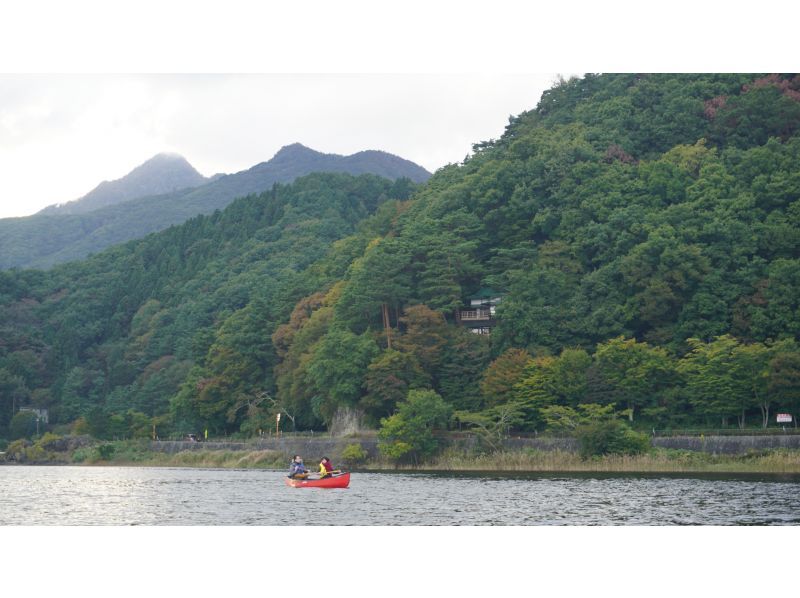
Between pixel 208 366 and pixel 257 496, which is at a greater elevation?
pixel 208 366

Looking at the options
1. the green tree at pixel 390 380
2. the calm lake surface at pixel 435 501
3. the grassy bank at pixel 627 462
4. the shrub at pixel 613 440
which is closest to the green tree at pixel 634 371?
the shrub at pixel 613 440

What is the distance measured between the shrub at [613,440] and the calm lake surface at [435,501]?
518 centimetres

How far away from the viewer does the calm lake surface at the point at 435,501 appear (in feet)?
129

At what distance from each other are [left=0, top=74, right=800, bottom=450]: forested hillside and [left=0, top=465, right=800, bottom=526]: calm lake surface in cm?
1461

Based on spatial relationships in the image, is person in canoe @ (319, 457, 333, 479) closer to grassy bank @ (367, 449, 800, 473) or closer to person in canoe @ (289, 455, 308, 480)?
person in canoe @ (289, 455, 308, 480)

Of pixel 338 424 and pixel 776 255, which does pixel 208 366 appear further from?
pixel 776 255

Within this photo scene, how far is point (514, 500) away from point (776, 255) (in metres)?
47.3

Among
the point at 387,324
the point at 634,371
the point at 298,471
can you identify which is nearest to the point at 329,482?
the point at 298,471

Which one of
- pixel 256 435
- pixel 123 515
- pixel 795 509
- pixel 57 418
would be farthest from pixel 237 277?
pixel 795 509

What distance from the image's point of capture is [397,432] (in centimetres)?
7375

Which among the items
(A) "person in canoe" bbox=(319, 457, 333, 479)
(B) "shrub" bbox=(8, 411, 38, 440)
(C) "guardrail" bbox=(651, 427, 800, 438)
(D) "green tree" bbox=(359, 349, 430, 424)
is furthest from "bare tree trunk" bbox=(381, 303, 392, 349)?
(B) "shrub" bbox=(8, 411, 38, 440)

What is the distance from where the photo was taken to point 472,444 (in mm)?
73812

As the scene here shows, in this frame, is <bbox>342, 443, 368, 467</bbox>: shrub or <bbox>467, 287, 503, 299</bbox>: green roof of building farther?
<bbox>467, 287, 503, 299</bbox>: green roof of building

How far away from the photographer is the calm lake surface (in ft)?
129
